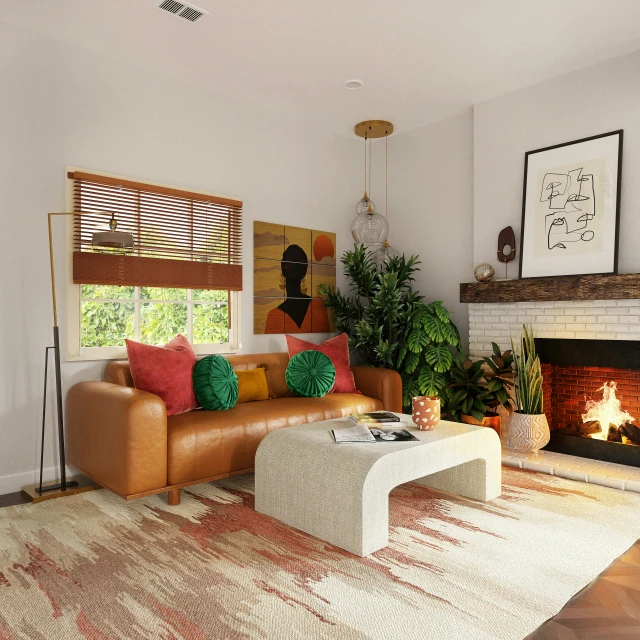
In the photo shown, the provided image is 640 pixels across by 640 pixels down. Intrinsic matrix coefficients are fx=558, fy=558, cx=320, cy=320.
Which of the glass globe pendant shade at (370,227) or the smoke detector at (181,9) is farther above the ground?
the smoke detector at (181,9)

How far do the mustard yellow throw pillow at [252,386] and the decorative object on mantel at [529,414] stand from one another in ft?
5.86

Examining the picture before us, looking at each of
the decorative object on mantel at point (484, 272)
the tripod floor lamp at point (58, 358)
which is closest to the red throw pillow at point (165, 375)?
the tripod floor lamp at point (58, 358)

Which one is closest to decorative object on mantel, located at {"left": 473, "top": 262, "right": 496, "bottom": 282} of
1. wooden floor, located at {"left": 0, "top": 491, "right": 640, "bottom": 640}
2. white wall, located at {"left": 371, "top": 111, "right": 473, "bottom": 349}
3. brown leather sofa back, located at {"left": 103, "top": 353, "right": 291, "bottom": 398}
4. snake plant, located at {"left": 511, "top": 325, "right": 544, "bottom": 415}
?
white wall, located at {"left": 371, "top": 111, "right": 473, "bottom": 349}

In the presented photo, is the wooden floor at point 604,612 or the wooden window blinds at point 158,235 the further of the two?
the wooden window blinds at point 158,235

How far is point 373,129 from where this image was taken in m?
4.96

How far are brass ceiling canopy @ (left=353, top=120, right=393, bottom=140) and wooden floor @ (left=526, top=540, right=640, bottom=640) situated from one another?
3.78 m

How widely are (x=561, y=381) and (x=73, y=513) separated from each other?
342 centimetres

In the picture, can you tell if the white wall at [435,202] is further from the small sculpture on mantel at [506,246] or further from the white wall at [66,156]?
the white wall at [66,156]

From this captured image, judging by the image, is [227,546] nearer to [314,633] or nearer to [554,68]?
[314,633]

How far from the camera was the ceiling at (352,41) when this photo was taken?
3.15m

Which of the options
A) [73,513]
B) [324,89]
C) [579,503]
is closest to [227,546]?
[73,513]

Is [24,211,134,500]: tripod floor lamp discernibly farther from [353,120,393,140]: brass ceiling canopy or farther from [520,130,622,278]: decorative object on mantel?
[520,130,622,278]: decorative object on mantel

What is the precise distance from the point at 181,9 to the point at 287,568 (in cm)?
295

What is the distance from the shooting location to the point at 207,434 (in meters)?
3.11
